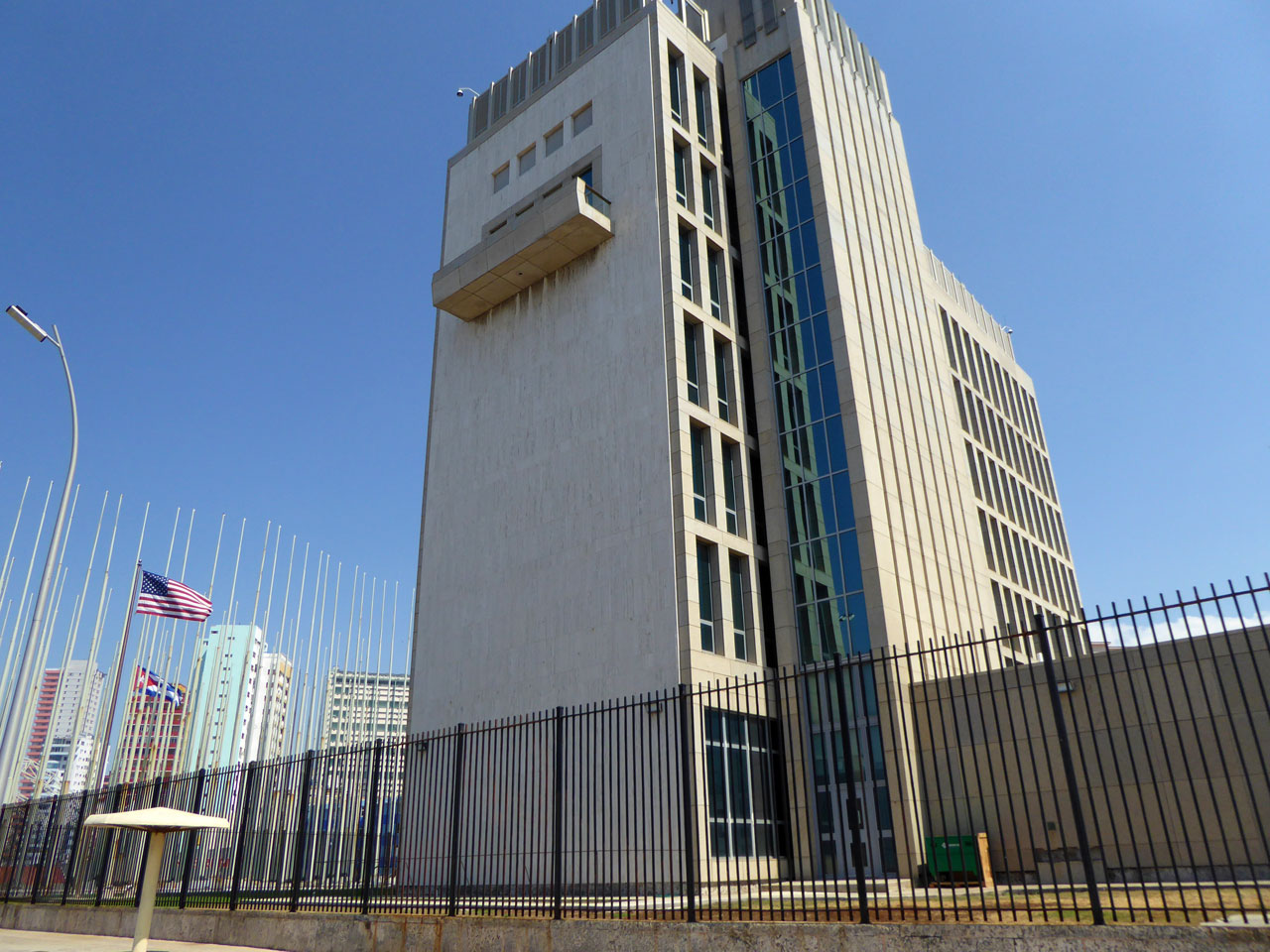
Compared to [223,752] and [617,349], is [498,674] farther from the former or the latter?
[223,752]

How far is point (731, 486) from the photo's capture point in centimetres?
2898

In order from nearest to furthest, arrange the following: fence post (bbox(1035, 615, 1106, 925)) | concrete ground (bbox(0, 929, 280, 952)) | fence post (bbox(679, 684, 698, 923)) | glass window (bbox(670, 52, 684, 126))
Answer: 1. fence post (bbox(1035, 615, 1106, 925))
2. fence post (bbox(679, 684, 698, 923))
3. concrete ground (bbox(0, 929, 280, 952))
4. glass window (bbox(670, 52, 684, 126))

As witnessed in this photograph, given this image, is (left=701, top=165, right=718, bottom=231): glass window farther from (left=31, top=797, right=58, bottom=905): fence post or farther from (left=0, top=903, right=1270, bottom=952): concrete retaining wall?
(left=31, top=797, right=58, bottom=905): fence post

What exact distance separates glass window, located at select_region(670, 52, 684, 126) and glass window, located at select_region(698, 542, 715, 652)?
53.7 ft

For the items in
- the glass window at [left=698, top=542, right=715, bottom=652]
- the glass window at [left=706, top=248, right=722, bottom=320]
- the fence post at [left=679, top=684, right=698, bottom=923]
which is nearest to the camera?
the fence post at [left=679, top=684, right=698, bottom=923]

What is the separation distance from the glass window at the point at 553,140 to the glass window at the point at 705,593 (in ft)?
58.8

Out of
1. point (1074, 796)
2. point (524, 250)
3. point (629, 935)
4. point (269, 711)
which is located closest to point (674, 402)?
point (524, 250)

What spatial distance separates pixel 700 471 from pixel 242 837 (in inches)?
637

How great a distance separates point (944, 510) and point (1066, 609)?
1988 centimetres

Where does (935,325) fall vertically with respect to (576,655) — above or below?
above

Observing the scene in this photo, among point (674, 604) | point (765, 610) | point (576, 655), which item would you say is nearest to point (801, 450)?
point (765, 610)

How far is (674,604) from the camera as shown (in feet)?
80.7

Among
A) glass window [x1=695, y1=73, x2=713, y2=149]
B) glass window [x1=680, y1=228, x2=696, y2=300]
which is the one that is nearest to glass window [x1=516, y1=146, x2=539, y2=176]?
glass window [x1=695, y1=73, x2=713, y2=149]

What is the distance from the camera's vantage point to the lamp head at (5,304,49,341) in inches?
773
